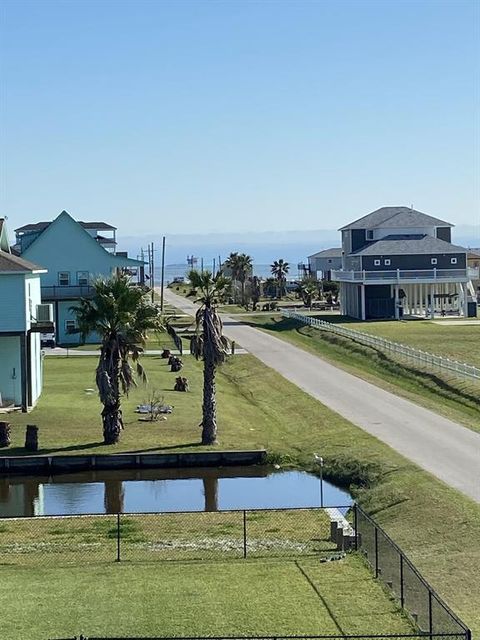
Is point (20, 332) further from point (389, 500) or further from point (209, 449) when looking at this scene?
point (389, 500)

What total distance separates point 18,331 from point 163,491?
1398cm

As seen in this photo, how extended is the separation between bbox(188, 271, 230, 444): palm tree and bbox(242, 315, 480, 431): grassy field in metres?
9.23

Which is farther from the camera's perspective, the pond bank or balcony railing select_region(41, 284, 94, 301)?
balcony railing select_region(41, 284, 94, 301)

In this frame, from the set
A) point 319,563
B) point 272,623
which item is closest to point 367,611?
point 272,623

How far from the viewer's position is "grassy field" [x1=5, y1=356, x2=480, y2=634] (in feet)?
76.3

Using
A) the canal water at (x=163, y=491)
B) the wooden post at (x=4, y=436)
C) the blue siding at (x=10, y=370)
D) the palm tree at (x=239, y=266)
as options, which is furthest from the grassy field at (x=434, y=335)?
the palm tree at (x=239, y=266)

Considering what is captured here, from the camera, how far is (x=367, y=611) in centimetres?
1867

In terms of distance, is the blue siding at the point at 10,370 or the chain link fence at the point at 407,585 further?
the blue siding at the point at 10,370

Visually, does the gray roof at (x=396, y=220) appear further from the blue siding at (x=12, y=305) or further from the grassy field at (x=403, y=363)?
the blue siding at (x=12, y=305)

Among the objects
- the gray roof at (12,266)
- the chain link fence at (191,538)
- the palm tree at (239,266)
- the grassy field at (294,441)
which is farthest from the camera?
the palm tree at (239,266)

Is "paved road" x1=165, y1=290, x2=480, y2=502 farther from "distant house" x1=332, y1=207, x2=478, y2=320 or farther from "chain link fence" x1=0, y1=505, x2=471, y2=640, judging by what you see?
"distant house" x1=332, y1=207, x2=478, y2=320

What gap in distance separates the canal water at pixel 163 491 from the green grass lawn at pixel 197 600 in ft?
24.1

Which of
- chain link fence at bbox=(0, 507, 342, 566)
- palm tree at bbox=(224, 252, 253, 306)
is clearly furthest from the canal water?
palm tree at bbox=(224, 252, 253, 306)

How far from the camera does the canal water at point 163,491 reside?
30.1 metres
